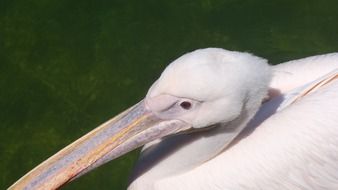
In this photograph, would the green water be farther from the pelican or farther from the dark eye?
the dark eye

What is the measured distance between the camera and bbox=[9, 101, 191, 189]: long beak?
234 cm

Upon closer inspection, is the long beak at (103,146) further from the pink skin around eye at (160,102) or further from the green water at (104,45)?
the green water at (104,45)

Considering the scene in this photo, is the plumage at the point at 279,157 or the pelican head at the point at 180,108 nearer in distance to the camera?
the pelican head at the point at 180,108

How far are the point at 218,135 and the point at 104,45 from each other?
1593mm

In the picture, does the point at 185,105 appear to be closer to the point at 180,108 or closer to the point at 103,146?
the point at 180,108

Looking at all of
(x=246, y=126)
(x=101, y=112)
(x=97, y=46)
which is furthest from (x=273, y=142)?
(x=97, y=46)

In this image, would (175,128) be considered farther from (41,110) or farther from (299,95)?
(41,110)

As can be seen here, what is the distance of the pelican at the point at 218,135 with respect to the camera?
7.28 ft

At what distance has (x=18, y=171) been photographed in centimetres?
348

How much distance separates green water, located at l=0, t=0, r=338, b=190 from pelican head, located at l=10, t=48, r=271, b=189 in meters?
1.18

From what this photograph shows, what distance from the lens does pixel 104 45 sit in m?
3.83

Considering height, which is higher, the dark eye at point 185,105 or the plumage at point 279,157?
the dark eye at point 185,105

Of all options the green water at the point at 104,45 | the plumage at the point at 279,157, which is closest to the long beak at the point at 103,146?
the plumage at the point at 279,157


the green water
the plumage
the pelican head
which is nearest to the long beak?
the pelican head
